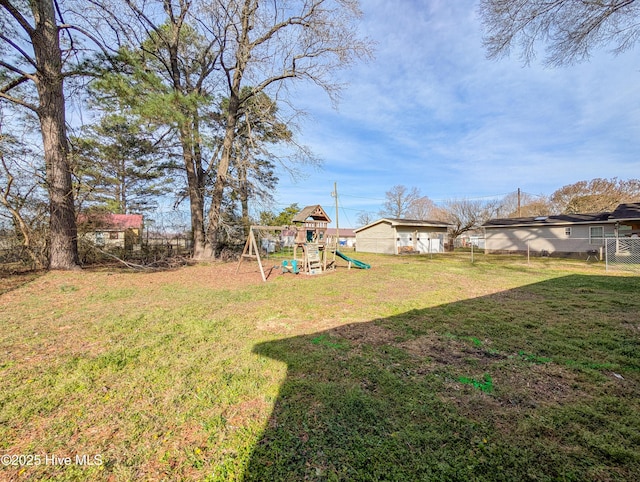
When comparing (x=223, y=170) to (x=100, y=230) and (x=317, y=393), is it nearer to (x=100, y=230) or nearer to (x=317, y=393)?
(x=100, y=230)

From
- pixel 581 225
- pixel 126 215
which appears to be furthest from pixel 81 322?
pixel 581 225

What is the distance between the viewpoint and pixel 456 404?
2277 mm

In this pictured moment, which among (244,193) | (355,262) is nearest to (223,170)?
(244,193)

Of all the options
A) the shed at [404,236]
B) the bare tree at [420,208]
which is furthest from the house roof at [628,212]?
the bare tree at [420,208]

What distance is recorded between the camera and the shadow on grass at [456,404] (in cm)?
167

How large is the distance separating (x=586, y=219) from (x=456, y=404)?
2235 centimetres

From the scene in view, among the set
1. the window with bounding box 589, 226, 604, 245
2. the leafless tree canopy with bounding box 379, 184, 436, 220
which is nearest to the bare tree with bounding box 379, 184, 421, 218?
the leafless tree canopy with bounding box 379, 184, 436, 220

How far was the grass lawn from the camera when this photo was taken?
5.56 feet

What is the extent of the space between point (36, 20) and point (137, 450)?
39.7ft

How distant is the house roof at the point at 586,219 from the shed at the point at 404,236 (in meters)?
3.96

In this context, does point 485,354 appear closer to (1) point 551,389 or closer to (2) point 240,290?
(1) point 551,389

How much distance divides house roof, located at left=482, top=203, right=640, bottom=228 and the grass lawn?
15096 mm

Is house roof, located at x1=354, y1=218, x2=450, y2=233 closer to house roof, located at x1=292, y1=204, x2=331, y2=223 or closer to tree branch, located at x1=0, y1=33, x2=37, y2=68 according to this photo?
house roof, located at x1=292, y1=204, x2=331, y2=223

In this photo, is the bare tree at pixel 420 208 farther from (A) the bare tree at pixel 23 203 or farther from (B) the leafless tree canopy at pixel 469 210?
(A) the bare tree at pixel 23 203
